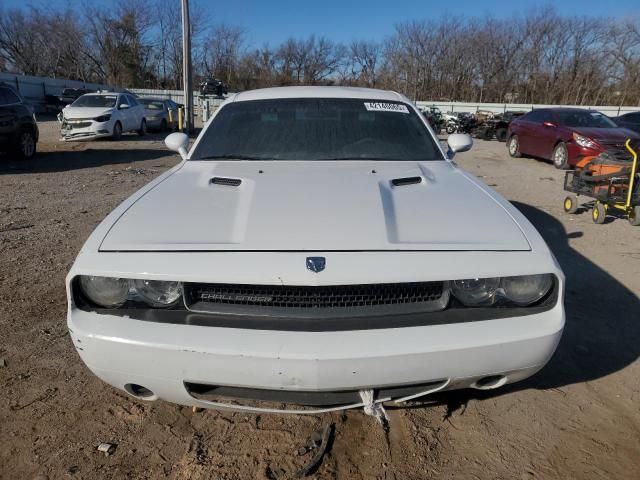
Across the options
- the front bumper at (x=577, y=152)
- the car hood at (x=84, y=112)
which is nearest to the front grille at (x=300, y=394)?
the front bumper at (x=577, y=152)

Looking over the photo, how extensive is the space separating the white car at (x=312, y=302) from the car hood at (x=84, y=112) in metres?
14.1

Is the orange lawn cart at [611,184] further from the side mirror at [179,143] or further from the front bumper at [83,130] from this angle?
the front bumper at [83,130]

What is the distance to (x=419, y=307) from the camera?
1.78 m

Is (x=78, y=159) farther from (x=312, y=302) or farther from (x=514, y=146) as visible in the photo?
(x=514, y=146)

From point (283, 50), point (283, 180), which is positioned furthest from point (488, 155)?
point (283, 50)

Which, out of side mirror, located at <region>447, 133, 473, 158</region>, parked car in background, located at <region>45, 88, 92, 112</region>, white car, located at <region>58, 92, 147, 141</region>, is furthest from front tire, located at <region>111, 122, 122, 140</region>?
parked car in background, located at <region>45, 88, 92, 112</region>

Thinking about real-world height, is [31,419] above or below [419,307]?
below

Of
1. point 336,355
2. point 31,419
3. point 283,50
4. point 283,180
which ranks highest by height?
point 283,50

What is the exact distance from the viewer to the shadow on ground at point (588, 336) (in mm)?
2508

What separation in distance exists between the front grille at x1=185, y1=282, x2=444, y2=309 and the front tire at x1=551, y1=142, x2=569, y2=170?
1098 cm

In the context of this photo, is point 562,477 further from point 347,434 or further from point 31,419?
point 31,419

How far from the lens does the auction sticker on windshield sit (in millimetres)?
3285

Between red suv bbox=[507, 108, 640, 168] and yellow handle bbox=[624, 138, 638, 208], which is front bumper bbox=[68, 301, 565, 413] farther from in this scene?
red suv bbox=[507, 108, 640, 168]

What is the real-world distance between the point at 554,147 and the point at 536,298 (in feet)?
37.3
